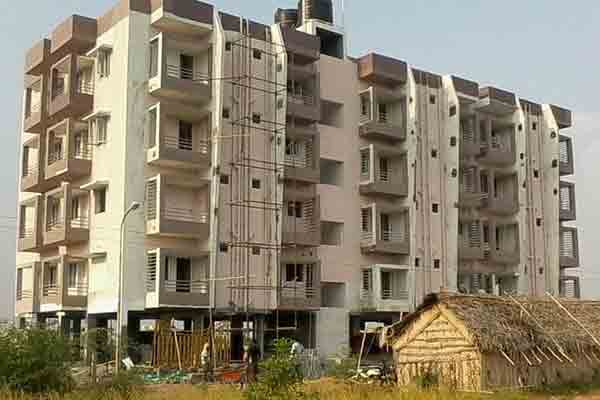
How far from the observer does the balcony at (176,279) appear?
3628 cm

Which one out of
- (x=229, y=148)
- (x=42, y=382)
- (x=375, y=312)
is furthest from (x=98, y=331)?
(x=375, y=312)

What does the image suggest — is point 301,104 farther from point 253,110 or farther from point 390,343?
point 390,343

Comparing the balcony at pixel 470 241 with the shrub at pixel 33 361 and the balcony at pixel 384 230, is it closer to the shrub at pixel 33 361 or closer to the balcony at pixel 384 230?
the balcony at pixel 384 230

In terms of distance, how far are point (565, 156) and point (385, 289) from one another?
1851 cm

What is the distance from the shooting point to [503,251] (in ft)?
167

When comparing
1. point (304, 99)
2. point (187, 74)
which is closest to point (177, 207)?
point (187, 74)

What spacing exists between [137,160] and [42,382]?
1774 centimetres

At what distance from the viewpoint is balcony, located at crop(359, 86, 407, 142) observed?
148ft

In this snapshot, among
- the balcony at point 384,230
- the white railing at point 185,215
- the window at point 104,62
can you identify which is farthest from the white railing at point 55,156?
the balcony at point 384,230

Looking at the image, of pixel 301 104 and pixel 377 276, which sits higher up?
pixel 301 104

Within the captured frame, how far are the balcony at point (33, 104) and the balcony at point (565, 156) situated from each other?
32.8 metres

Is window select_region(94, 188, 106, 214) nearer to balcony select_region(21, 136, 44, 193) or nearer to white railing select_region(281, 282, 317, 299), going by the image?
balcony select_region(21, 136, 44, 193)

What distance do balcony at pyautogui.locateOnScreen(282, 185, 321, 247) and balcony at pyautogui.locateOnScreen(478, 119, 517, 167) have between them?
526 inches

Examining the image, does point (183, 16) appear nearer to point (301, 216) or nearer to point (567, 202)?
point (301, 216)
